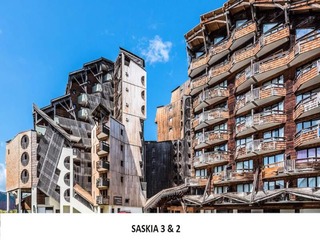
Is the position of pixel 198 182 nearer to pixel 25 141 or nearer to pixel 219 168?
pixel 219 168

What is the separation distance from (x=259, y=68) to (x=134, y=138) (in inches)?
56.9

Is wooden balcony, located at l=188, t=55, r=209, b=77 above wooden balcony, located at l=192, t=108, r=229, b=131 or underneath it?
above

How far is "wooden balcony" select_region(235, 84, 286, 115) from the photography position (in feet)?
13.3

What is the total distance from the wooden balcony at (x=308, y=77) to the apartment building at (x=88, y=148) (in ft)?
4.85

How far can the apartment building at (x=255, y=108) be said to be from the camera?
402 centimetres

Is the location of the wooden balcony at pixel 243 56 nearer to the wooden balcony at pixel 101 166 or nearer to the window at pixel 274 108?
the window at pixel 274 108

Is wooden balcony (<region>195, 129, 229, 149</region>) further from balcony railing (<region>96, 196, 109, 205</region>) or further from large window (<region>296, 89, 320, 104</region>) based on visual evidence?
balcony railing (<region>96, 196, 109, 205</region>)

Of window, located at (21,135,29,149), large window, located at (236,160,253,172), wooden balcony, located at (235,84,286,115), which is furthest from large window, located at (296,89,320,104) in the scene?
window, located at (21,135,29,149)

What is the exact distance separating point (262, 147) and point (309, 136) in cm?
45

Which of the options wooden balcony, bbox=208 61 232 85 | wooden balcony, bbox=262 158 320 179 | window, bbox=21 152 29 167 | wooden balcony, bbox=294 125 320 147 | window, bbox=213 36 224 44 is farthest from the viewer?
window, bbox=213 36 224 44

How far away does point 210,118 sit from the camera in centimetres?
411

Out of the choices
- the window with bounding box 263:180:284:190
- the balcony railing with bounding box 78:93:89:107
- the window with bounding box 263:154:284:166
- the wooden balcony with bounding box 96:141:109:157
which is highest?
the balcony railing with bounding box 78:93:89:107

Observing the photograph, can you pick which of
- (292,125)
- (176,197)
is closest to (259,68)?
(292,125)
